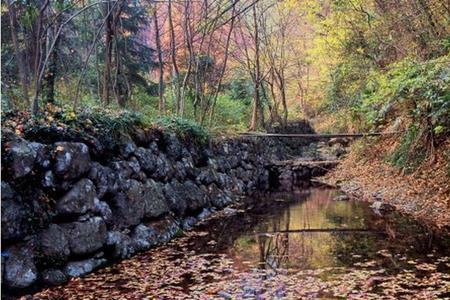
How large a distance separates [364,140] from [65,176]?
11.8m

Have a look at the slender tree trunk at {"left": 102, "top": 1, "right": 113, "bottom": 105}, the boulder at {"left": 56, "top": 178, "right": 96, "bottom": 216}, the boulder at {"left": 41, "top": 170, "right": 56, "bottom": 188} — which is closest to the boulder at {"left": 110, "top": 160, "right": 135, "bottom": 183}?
the boulder at {"left": 56, "top": 178, "right": 96, "bottom": 216}

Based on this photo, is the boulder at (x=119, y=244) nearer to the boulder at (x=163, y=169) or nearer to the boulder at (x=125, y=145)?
the boulder at (x=125, y=145)

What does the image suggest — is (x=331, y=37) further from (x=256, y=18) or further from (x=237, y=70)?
(x=237, y=70)

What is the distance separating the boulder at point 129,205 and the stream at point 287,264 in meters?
0.58

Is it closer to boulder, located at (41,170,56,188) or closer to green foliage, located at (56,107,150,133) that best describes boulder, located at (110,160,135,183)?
green foliage, located at (56,107,150,133)

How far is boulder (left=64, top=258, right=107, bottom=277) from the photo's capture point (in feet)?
16.6

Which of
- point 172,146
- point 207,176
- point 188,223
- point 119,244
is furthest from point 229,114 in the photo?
point 119,244

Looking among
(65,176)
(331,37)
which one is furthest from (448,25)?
(65,176)

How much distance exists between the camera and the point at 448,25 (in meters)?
9.63

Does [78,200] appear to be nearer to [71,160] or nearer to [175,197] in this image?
[71,160]

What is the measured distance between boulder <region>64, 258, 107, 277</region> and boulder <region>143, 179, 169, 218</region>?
5.22ft

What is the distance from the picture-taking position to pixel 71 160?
5441mm

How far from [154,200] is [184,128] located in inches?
109

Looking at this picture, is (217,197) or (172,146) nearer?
(172,146)
